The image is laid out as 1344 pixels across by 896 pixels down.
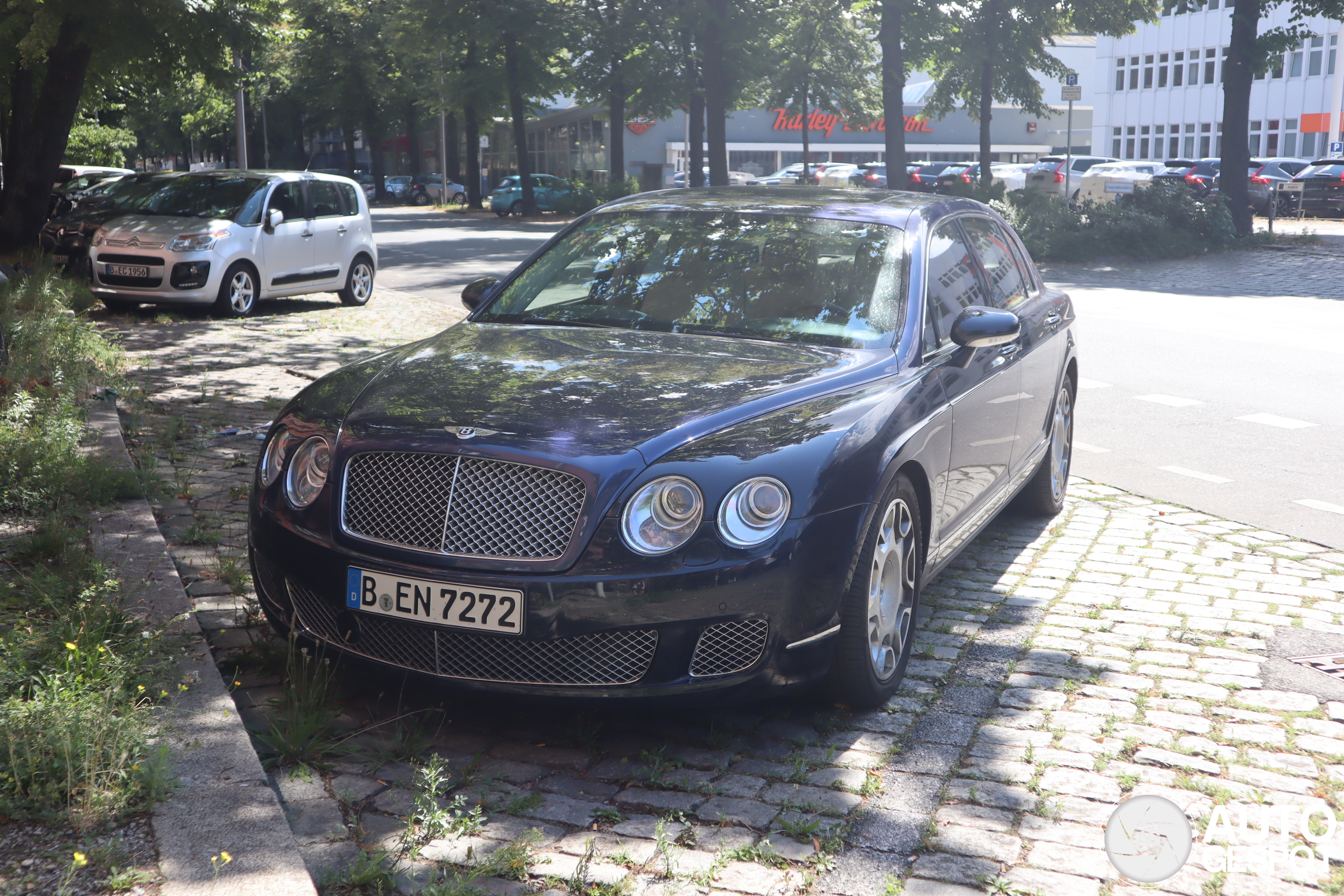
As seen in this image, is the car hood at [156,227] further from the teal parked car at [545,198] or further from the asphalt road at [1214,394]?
the teal parked car at [545,198]

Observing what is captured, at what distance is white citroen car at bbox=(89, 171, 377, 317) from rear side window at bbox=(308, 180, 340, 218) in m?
0.01

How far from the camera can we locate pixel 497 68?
1809 inches

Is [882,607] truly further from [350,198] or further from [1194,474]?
[350,198]

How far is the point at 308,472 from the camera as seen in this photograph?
3.89 metres

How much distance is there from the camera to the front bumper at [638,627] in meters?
3.42

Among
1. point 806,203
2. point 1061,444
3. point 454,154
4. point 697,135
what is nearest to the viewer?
point 806,203

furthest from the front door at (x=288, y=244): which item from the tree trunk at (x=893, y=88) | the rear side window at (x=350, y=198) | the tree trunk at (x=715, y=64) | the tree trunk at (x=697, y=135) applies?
the tree trunk at (x=697, y=135)

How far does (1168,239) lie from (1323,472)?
19.0m

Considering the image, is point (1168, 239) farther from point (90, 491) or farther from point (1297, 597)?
point (90, 491)

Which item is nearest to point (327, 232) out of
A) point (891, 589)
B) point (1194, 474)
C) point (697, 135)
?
point (1194, 474)

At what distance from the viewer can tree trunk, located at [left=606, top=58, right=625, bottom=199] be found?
42656mm

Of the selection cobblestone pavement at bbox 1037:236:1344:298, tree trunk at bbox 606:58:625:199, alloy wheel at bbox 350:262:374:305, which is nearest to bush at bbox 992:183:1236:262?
cobblestone pavement at bbox 1037:236:1344:298

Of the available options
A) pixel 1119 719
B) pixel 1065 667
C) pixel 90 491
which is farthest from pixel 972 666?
pixel 90 491

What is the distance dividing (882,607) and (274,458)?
6.48ft
